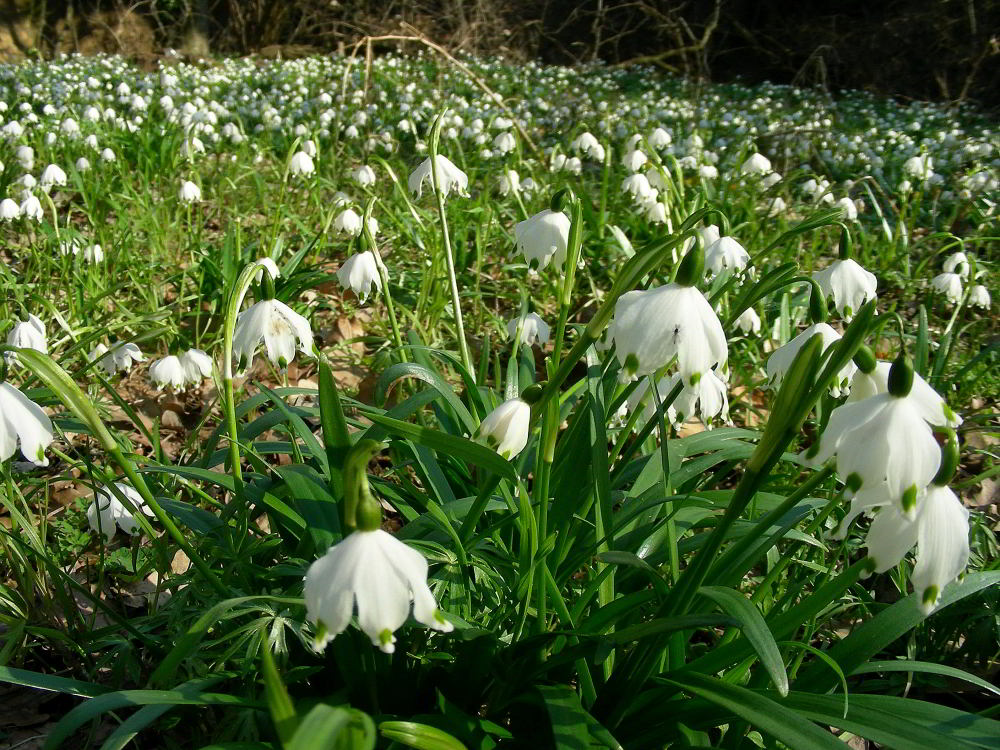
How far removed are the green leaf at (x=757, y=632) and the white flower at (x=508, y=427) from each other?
35cm

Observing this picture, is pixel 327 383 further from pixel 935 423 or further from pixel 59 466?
pixel 59 466

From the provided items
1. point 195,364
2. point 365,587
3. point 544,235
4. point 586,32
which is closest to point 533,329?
point 544,235

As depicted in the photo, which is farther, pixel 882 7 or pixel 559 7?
pixel 559 7

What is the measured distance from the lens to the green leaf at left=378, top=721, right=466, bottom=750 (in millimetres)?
992

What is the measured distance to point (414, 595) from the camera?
0.94 meters

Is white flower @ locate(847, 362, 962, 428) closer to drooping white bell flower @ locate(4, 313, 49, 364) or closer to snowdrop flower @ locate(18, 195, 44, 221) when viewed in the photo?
drooping white bell flower @ locate(4, 313, 49, 364)

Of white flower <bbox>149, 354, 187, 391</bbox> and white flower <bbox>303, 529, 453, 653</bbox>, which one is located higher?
white flower <bbox>303, 529, 453, 653</bbox>

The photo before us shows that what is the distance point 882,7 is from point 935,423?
1511cm

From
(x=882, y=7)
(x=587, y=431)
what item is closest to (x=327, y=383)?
(x=587, y=431)

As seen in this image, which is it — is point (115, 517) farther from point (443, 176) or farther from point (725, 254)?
point (725, 254)

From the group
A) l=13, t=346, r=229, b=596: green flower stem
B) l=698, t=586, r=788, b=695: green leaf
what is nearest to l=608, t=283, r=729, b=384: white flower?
l=698, t=586, r=788, b=695: green leaf

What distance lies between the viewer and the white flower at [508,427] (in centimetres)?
123

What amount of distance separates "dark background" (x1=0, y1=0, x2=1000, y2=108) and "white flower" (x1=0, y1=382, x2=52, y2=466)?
12.0 meters

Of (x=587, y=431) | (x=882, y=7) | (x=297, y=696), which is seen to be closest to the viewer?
(x=297, y=696)
